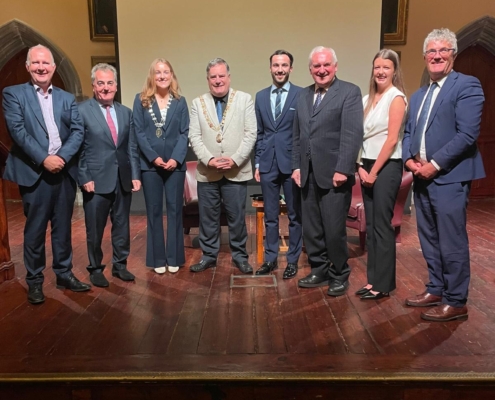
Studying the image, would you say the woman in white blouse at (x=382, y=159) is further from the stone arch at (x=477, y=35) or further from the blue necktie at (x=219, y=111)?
the stone arch at (x=477, y=35)

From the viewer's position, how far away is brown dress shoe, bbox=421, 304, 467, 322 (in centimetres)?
262

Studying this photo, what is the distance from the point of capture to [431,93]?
262 cm

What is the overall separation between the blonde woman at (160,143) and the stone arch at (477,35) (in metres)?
4.44

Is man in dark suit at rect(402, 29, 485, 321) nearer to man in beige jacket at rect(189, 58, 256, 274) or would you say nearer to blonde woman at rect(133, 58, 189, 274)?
man in beige jacket at rect(189, 58, 256, 274)

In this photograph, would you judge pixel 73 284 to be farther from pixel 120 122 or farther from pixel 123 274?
pixel 120 122

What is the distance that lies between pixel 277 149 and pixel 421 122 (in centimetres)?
103

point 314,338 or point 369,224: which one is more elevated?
point 369,224

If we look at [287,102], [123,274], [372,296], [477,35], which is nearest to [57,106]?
[123,274]

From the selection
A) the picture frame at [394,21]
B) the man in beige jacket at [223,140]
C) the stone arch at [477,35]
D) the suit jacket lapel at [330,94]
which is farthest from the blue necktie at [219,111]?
the stone arch at [477,35]

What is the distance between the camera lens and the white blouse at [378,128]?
8.96ft

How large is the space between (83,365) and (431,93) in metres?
2.29

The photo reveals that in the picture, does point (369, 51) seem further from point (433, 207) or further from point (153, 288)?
point (153, 288)

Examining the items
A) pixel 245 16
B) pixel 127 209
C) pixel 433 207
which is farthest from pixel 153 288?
pixel 245 16

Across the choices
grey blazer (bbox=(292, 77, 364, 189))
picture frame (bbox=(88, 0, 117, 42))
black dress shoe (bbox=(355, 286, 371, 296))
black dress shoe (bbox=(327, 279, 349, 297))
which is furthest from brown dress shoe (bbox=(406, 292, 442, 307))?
picture frame (bbox=(88, 0, 117, 42))
